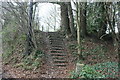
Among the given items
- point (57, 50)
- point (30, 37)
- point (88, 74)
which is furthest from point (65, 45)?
point (88, 74)

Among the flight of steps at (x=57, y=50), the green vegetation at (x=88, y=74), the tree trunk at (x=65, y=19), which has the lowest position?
the green vegetation at (x=88, y=74)

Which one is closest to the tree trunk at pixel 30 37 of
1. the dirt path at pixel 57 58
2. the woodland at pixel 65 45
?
the woodland at pixel 65 45

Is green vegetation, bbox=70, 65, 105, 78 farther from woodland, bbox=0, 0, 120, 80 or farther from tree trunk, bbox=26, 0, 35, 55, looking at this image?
tree trunk, bbox=26, 0, 35, 55

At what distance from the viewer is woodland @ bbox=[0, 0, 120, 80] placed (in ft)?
18.2

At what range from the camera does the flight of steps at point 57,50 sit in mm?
6436

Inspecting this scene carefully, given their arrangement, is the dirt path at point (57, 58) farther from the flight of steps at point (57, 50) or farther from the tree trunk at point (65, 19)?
the tree trunk at point (65, 19)

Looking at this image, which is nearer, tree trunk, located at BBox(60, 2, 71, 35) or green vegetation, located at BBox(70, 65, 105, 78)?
green vegetation, located at BBox(70, 65, 105, 78)

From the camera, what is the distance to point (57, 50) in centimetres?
739

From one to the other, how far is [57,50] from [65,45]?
832mm

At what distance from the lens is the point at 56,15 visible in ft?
43.2

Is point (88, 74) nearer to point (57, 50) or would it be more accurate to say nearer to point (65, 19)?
point (57, 50)

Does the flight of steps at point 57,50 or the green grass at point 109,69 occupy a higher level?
the flight of steps at point 57,50

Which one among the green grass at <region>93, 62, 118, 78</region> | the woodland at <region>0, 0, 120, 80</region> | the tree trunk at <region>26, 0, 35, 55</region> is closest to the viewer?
the green grass at <region>93, 62, 118, 78</region>

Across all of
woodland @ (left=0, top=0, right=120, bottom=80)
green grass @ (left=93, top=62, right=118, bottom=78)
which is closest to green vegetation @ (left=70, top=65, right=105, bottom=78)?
woodland @ (left=0, top=0, right=120, bottom=80)
